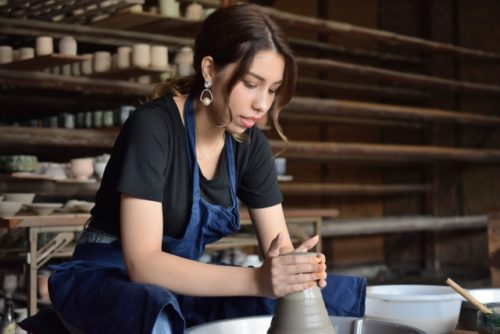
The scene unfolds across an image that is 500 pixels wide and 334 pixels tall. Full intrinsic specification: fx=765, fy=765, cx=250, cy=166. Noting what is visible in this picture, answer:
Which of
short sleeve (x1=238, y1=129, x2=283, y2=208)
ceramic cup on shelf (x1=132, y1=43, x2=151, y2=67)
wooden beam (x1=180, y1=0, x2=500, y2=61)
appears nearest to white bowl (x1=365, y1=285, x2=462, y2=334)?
short sleeve (x1=238, y1=129, x2=283, y2=208)

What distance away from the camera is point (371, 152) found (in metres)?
7.35

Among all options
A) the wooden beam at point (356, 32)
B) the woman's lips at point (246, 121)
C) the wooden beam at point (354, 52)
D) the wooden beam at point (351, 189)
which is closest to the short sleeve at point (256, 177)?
the woman's lips at point (246, 121)

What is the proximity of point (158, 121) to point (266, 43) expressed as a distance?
414 millimetres

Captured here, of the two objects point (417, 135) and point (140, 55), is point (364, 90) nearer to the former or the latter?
point (417, 135)

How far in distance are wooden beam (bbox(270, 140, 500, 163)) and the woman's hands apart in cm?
454

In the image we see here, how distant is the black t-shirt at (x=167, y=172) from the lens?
227 centimetres

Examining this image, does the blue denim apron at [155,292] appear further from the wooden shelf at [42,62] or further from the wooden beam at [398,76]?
the wooden beam at [398,76]

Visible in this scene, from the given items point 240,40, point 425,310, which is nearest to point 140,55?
point 240,40

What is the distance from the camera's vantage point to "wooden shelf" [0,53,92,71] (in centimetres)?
498

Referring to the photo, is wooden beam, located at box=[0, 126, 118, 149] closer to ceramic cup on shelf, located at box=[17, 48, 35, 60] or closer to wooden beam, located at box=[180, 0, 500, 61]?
ceramic cup on shelf, located at box=[17, 48, 35, 60]

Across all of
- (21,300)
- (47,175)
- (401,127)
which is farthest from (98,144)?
(401,127)

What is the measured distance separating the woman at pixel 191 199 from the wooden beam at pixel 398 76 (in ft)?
14.8

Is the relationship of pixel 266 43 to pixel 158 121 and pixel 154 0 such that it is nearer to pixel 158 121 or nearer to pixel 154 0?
pixel 158 121

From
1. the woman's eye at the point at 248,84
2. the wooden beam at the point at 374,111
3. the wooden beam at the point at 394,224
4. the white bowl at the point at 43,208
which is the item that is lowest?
the wooden beam at the point at 394,224
